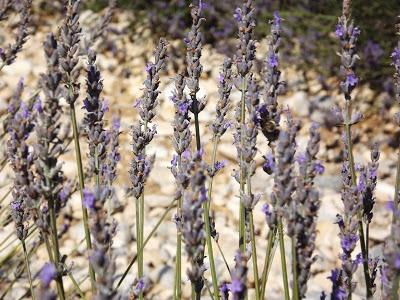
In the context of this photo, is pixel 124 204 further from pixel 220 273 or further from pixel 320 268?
pixel 320 268

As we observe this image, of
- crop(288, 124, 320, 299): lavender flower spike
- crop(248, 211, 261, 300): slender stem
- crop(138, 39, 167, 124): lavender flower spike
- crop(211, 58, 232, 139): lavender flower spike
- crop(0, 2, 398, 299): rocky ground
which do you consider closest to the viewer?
crop(288, 124, 320, 299): lavender flower spike

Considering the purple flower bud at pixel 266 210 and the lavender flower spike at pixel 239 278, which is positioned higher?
the purple flower bud at pixel 266 210

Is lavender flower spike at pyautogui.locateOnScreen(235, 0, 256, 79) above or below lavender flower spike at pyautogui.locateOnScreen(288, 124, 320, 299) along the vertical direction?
above

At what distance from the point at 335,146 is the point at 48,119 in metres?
3.87

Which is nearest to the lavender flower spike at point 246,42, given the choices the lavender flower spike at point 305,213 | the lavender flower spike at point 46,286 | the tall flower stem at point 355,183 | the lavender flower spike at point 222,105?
the lavender flower spike at point 222,105

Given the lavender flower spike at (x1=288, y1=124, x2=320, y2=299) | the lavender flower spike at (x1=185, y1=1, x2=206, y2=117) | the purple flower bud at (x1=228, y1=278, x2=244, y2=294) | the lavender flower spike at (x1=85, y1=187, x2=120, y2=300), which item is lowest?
the lavender flower spike at (x1=85, y1=187, x2=120, y2=300)

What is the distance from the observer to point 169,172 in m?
4.26

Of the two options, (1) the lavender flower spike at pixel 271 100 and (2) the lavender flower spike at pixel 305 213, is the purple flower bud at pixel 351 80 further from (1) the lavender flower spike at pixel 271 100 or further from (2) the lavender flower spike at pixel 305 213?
(2) the lavender flower spike at pixel 305 213

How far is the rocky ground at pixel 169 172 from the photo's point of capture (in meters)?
3.38

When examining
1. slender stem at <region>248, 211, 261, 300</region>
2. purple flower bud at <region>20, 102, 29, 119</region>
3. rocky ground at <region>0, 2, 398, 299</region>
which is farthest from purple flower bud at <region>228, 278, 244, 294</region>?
rocky ground at <region>0, 2, 398, 299</region>

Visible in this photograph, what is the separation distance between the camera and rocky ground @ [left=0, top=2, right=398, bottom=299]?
3379mm

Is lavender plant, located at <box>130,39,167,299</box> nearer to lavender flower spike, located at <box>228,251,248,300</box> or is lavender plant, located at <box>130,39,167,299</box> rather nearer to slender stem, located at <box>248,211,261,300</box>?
slender stem, located at <box>248,211,261,300</box>

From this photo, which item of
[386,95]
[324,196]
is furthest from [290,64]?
[324,196]

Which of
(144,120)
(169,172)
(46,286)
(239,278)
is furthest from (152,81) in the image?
(169,172)
